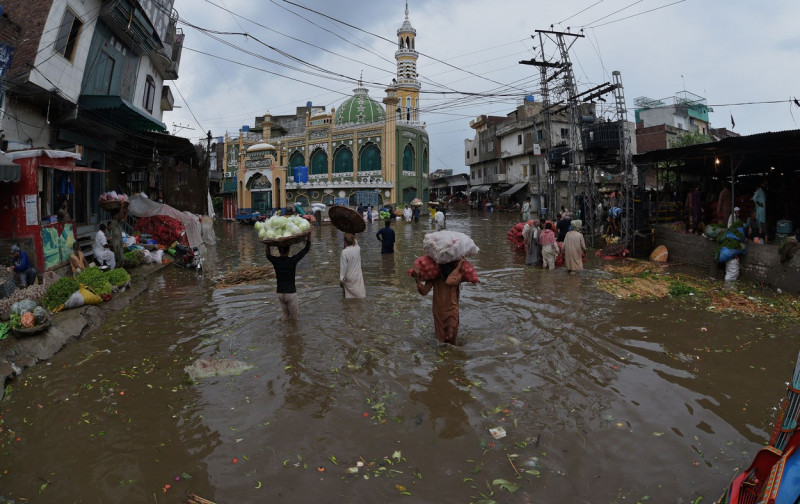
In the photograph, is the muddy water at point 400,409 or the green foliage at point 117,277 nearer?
the muddy water at point 400,409

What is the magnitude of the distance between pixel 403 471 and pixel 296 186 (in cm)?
4228

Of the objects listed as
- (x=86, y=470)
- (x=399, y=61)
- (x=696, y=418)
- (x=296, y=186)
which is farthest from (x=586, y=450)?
(x=399, y=61)

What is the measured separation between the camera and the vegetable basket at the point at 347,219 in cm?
774

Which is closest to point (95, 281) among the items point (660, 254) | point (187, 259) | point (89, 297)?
point (89, 297)

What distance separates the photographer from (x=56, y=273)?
9.79 meters

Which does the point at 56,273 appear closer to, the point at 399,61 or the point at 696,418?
the point at 696,418

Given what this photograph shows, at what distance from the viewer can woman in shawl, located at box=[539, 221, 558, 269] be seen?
42.8 ft

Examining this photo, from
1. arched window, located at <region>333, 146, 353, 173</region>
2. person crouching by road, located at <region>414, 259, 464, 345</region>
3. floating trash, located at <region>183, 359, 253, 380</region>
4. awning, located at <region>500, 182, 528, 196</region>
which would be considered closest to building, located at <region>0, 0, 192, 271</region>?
floating trash, located at <region>183, 359, 253, 380</region>

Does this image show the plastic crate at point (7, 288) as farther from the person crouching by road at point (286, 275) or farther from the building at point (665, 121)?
the building at point (665, 121)

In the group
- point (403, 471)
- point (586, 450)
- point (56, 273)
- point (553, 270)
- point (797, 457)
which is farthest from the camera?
point (553, 270)

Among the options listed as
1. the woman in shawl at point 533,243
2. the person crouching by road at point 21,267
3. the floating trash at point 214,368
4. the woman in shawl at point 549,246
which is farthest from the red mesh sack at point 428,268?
the woman in shawl at point 533,243

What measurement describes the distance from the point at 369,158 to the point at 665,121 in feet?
86.5

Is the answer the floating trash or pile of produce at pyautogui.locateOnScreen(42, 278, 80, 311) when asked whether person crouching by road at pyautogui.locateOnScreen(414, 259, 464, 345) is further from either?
pile of produce at pyautogui.locateOnScreen(42, 278, 80, 311)

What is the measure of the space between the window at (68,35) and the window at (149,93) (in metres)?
6.66
